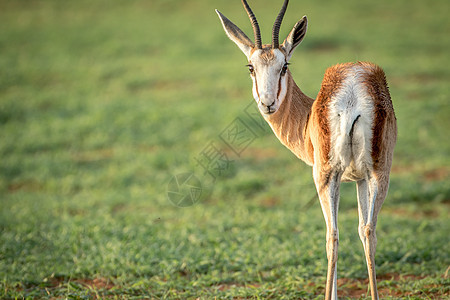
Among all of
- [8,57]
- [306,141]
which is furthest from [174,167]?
[8,57]

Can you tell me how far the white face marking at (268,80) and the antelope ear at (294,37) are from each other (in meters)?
0.15

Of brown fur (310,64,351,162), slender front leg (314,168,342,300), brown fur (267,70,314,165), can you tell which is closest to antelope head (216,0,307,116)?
brown fur (267,70,314,165)

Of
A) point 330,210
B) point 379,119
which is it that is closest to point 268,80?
point 379,119

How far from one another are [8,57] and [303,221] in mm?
10935

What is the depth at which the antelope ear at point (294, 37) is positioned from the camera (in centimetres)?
385

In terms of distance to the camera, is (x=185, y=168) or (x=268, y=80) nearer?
(x=268, y=80)

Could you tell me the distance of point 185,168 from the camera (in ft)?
27.0

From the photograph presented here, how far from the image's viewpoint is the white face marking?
3599 millimetres

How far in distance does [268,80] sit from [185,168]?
4760mm

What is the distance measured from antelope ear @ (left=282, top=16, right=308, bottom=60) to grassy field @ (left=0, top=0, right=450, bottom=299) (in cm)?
191

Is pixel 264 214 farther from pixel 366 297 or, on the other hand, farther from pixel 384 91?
pixel 384 91

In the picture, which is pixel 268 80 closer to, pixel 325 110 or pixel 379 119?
pixel 325 110

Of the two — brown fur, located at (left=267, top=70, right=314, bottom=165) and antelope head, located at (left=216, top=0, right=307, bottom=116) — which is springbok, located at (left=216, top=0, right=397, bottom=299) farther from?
brown fur, located at (left=267, top=70, right=314, bottom=165)

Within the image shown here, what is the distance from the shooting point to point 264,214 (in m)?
6.60
